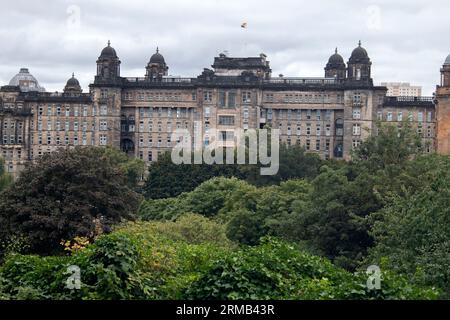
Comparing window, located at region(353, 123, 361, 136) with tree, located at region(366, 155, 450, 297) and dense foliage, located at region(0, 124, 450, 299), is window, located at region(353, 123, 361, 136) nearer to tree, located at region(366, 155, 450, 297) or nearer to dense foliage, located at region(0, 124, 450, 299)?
dense foliage, located at region(0, 124, 450, 299)

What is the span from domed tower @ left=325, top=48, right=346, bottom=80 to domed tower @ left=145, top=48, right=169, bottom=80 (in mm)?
18957

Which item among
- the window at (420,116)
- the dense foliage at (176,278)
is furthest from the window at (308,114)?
the dense foliage at (176,278)

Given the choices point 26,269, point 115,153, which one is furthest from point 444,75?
point 26,269

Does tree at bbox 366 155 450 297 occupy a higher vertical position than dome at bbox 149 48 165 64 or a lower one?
lower

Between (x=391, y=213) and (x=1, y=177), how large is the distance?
204 feet

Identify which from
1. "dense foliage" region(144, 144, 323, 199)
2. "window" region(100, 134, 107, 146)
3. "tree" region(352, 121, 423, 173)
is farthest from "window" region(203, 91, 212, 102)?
"tree" region(352, 121, 423, 173)

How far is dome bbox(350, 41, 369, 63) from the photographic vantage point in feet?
395

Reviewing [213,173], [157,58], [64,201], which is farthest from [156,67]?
[64,201]

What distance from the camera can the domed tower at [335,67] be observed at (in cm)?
12938

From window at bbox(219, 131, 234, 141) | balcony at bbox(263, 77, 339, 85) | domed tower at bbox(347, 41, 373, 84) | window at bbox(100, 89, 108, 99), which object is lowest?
window at bbox(219, 131, 234, 141)

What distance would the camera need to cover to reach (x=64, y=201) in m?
49.7

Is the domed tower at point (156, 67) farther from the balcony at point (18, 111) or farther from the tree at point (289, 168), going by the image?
the tree at point (289, 168)

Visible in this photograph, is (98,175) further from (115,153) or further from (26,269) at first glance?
(115,153)

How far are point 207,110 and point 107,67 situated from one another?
1239cm
